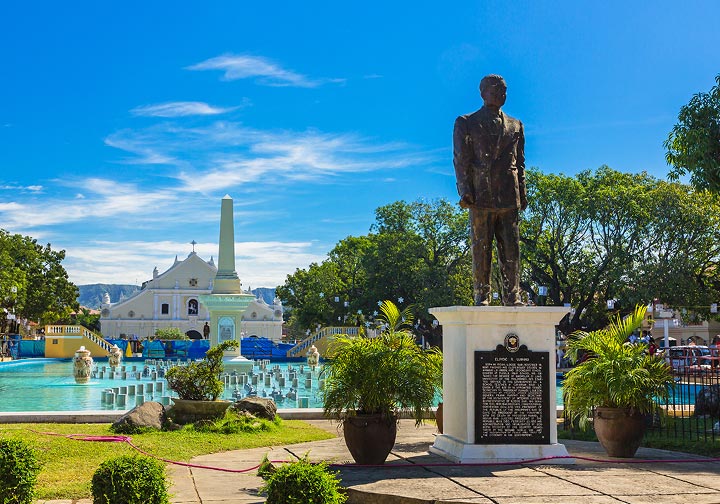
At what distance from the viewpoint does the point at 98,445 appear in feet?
35.9

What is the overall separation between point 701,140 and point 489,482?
11.7 meters

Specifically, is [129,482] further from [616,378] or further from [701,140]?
[701,140]

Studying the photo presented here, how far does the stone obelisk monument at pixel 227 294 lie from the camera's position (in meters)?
33.6

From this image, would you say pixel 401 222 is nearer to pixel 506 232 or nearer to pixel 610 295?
pixel 610 295

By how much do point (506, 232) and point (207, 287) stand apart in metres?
86.9

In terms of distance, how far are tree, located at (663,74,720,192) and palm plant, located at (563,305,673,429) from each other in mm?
8283

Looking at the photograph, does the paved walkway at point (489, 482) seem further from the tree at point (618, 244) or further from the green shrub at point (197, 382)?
the tree at point (618, 244)

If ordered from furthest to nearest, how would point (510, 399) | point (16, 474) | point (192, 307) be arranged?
1. point (192, 307)
2. point (510, 399)
3. point (16, 474)

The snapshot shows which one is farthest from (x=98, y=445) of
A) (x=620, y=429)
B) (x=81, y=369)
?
(x=81, y=369)

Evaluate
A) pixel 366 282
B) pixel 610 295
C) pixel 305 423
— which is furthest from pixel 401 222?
pixel 305 423

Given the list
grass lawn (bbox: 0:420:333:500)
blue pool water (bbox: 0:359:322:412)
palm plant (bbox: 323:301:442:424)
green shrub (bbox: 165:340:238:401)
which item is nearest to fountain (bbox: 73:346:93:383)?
blue pool water (bbox: 0:359:322:412)

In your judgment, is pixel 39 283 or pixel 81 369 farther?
pixel 39 283

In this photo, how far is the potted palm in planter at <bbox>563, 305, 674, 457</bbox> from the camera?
951 cm

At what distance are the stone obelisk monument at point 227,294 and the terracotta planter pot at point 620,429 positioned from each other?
2500 cm
